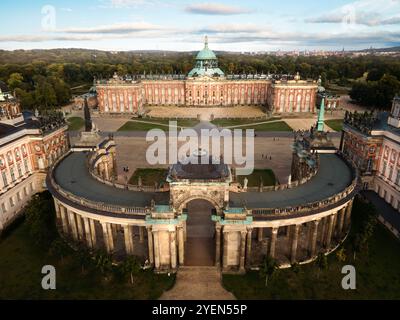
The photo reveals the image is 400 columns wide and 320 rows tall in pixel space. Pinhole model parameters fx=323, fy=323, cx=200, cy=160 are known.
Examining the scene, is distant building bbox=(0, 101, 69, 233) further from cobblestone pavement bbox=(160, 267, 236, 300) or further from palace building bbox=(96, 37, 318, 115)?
palace building bbox=(96, 37, 318, 115)

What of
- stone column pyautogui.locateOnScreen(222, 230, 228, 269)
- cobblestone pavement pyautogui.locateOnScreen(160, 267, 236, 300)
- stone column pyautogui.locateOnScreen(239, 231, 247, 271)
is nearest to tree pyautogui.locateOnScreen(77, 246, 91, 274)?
cobblestone pavement pyautogui.locateOnScreen(160, 267, 236, 300)

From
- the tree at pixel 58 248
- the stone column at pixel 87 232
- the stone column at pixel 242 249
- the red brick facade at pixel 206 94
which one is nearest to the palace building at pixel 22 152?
the tree at pixel 58 248

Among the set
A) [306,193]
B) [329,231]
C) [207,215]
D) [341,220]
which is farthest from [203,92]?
[329,231]

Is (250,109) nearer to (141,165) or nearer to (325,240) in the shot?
(141,165)

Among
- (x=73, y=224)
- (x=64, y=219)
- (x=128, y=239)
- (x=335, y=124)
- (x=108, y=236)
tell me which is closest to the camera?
(x=128, y=239)

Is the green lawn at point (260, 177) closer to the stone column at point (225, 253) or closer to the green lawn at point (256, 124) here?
the stone column at point (225, 253)

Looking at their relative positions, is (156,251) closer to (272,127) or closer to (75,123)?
(272,127)

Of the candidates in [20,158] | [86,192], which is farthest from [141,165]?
[86,192]

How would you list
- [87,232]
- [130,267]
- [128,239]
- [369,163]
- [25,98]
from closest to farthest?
[130,267] < [128,239] < [87,232] < [369,163] < [25,98]

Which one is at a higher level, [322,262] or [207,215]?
[322,262]
